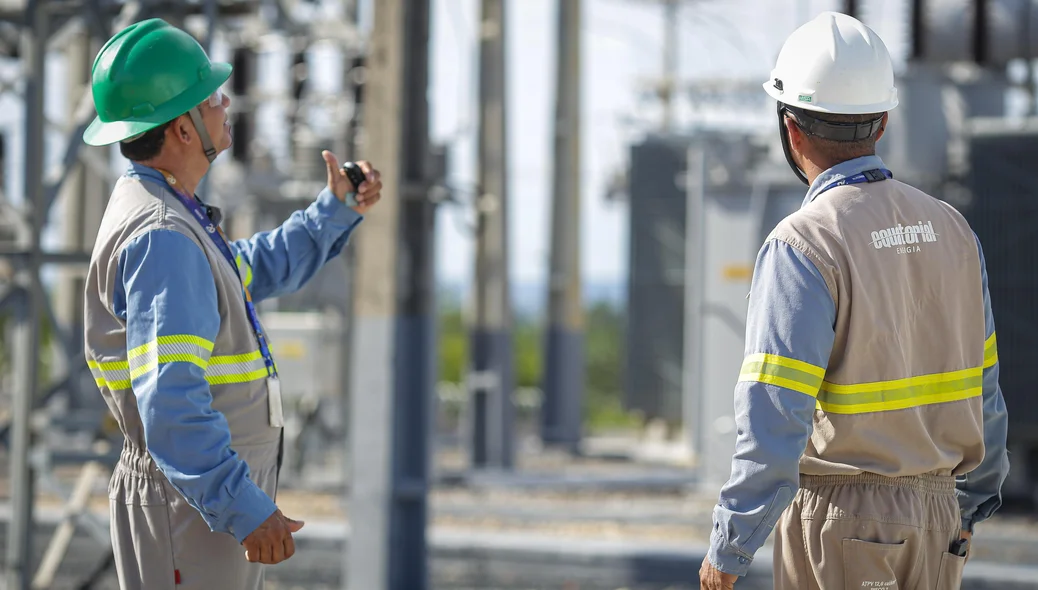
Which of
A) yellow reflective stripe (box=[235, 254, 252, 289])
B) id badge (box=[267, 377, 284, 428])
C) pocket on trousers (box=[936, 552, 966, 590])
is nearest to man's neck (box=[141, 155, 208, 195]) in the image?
yellow reflective stripe (box=[235, 254, 252, 289])

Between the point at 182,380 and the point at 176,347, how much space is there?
82 millimetres

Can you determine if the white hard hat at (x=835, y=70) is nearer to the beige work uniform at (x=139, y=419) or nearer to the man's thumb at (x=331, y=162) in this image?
the man's thumb at (x=331, y=162)

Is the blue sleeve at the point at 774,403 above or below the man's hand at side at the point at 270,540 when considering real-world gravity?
above

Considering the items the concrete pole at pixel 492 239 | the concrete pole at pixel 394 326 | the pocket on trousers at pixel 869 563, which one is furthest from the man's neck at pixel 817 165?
the concrete pole at pixel 492 239

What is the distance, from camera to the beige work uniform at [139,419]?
10.8 feet

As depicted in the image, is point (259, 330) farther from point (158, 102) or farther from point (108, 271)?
point (158, 102)

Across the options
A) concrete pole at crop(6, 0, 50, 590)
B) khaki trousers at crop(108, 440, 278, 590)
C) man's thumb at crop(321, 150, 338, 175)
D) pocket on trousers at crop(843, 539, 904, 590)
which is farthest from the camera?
concrete pole at crop(6, 0, 50, 590)

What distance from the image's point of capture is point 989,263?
11617mm

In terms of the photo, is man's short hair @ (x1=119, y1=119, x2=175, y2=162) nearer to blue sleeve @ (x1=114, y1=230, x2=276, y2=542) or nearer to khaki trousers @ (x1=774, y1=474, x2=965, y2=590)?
blue sleeve @ (x1=114, y1=230, x2=276, y2=542)

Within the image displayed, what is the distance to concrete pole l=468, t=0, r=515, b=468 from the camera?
1627 cm

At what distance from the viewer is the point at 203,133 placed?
349cm

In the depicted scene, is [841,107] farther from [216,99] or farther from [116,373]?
[116,373]

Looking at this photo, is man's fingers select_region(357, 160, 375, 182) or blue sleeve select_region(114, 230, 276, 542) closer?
blue sleeve select_region(114, 230, 276, 542)

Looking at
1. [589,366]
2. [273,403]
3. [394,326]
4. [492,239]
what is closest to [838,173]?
[273,403]
